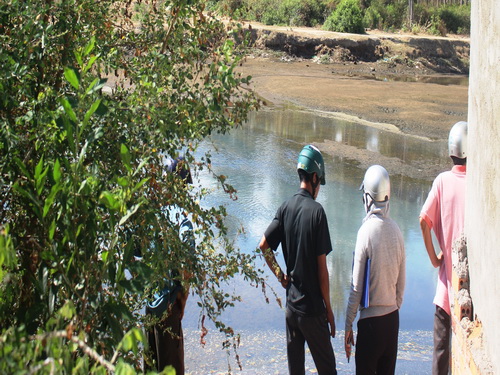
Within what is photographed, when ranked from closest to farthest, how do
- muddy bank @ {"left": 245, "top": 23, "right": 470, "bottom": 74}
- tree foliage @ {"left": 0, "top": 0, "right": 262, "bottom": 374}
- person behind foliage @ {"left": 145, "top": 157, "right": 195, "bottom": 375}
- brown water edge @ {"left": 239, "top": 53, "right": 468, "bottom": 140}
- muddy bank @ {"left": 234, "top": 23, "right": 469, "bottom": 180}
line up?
tree foliage @ {"left": 0, "top": 0, "right": 262, "bottom": 374} → person behind foliage @ {"left": 145, "top": 157, "right": 195, "bottom": 375} → muddy bank @ {"left": 234, "top": 23, "right": 469, "bottom": 180} → brown water edge @ {"left": 239, "top": 53, "right": 468, "bottom": 140} → muddy bank @ {"left": 245, "top": 23, "right": 470, "bottom": 74}

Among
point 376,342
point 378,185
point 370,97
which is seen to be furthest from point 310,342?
point 370,97

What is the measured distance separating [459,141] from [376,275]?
3.38ft

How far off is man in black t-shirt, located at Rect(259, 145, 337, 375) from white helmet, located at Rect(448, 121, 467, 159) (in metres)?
0.87

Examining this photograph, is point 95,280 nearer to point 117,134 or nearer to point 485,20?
point 117,134

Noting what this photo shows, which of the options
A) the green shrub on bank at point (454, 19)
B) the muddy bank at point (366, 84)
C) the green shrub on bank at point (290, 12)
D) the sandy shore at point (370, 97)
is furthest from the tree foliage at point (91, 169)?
the green shrub on bank at point (454, 19)

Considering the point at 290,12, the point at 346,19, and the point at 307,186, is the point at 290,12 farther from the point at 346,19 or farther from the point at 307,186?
the point at 307,186

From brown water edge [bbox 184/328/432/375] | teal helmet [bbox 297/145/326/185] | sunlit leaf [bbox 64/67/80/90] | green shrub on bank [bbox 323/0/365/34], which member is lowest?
brown water edge [bbox 184/328/432/375]

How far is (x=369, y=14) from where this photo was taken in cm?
3872

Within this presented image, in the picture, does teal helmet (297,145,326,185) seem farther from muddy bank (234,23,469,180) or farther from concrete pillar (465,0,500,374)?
muddy bank (234,23,469,180)

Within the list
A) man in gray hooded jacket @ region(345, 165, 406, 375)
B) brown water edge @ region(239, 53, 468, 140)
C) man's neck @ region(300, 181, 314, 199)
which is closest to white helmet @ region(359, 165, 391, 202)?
man in gray hooded jacket @ region(345, 165, 406, 375)

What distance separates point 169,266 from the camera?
2.71m

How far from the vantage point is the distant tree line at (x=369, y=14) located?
117ft

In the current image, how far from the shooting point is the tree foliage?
1981mm

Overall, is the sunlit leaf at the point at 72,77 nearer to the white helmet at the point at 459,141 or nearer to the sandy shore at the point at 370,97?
the white helmet at the point at 459,141
